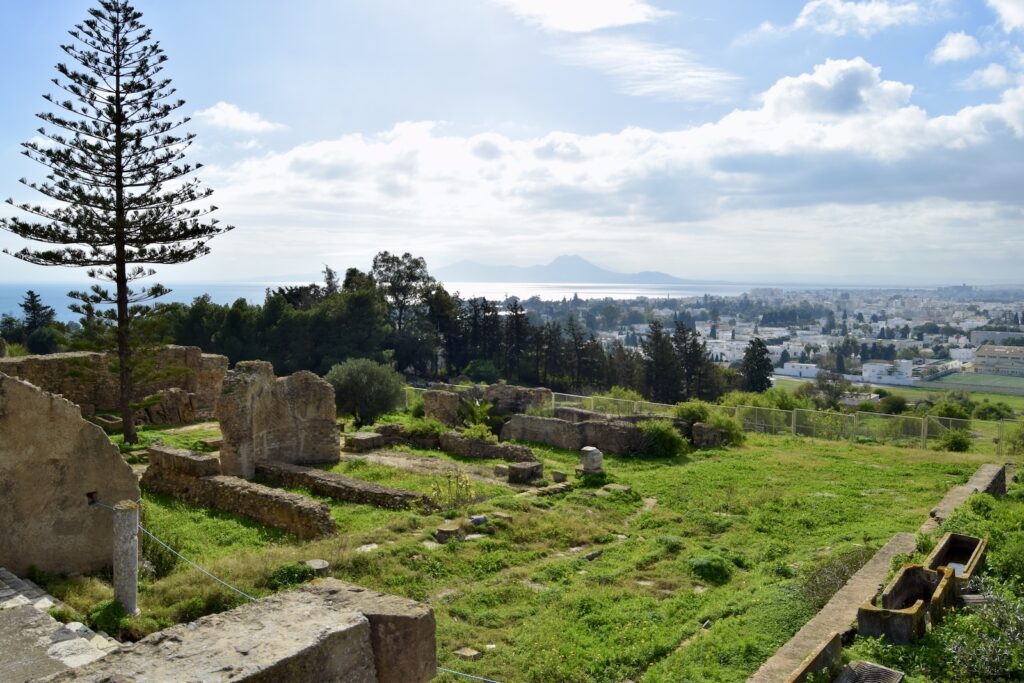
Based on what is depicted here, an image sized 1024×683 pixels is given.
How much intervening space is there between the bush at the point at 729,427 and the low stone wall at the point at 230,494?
11580 mm

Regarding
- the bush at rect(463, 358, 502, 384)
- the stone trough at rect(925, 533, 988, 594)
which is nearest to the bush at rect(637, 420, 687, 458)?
the stone trough at rect(925, 533, 988, 594)

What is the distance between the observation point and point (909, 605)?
6.26 meters

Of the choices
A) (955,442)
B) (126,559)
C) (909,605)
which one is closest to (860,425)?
(955,442)

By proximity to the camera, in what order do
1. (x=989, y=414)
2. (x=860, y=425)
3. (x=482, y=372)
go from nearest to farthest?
1. (x=860, y=425)
2. (x=989, y=414)
3. (x=482, y=372)

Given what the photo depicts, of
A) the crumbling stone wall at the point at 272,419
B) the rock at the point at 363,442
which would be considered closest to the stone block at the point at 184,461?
the crumbling stone wall at the point at 272,419

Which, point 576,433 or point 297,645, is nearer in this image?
point 297,645

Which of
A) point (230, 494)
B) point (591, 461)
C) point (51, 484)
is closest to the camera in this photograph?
point (51, 484)

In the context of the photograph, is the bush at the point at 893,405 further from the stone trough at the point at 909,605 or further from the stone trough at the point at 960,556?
the stone trough at the point at 909,605

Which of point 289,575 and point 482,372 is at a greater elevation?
point 289,575

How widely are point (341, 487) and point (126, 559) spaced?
6024mm

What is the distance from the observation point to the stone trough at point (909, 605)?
5559 millimetres

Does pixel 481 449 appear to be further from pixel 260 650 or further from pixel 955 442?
pixel 260 650

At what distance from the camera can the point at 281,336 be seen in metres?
41.2

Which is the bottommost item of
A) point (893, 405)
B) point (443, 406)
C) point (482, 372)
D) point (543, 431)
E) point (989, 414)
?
point (893, 405)
